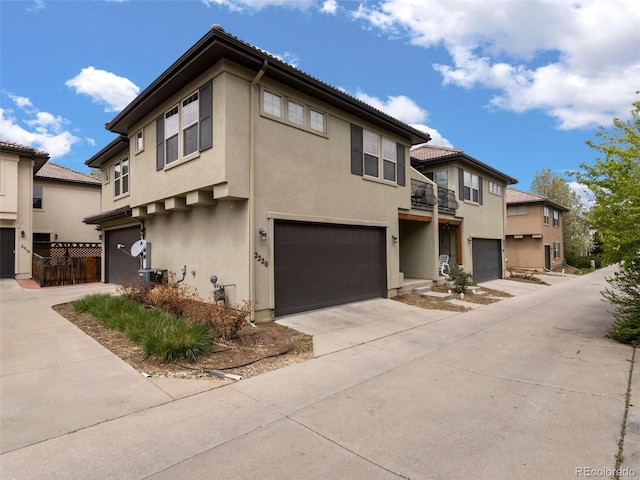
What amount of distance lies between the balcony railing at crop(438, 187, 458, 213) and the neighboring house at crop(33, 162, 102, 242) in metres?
20.5

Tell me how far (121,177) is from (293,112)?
30.3 feet

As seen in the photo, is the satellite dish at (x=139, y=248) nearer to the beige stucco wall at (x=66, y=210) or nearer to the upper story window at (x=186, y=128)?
the upper story window at (x=186, y=128)

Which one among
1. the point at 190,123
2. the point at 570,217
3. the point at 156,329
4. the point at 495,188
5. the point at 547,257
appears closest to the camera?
the point at 156,329

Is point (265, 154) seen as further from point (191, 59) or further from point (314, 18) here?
point (314, 18)

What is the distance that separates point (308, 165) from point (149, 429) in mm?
7212

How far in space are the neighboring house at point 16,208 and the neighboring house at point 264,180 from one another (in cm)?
729

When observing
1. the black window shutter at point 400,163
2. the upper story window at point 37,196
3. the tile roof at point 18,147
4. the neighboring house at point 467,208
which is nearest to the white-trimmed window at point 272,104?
the black window shutter at point 400,163

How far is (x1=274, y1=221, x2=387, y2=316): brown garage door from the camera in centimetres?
898

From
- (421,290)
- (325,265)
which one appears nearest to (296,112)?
(325,265)

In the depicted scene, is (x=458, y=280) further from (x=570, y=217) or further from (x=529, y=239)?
(x=570, y=217)

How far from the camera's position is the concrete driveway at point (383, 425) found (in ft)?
9.72

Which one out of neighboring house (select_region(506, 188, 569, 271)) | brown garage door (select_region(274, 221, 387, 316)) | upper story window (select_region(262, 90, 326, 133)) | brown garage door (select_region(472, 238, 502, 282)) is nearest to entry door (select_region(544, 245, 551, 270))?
neighboring house (select_region(506, 188, 569, 271))

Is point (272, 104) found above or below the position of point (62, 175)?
below

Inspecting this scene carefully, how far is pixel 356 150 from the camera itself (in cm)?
1098
